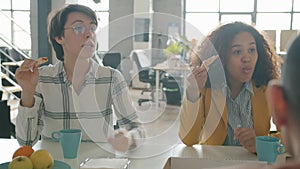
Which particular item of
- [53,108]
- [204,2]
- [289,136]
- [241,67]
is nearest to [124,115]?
[53,108]

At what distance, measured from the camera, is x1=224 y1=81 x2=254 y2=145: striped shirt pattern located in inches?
68.4

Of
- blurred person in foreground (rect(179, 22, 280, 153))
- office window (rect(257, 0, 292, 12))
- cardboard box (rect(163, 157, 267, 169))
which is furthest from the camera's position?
office window (rect(257, 0, 292, 12))

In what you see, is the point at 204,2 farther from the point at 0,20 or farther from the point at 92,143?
the point at 92,143

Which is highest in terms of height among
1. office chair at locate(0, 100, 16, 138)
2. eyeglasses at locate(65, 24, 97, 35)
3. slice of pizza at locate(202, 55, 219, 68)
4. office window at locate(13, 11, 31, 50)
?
office window at locate(13, 11, 31, 50)

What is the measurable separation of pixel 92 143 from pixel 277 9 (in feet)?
26.7

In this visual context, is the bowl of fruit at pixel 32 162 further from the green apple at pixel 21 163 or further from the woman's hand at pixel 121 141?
the woman's hand at pixel 121 141

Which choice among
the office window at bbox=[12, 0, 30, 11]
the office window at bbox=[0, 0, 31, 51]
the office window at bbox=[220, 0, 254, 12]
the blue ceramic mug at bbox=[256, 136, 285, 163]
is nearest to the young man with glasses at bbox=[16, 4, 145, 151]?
the blue ceramic mug at bbox=[256, 136, 285, 163]

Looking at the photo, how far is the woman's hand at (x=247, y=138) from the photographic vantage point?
144 centimetres

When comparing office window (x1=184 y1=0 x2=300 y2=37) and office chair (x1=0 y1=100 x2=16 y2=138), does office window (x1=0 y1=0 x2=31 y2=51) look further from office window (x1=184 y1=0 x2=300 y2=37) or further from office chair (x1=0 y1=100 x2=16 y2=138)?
office chair (x1=0 y1=100 x2=16 y2=138)

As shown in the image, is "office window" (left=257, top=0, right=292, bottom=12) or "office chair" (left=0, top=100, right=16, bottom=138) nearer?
"office chair" (left=0, top=100, right=16, bottom=138)

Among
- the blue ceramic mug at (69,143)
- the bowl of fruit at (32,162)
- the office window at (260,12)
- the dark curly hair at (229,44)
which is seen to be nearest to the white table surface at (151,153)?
the blue ceramic mug at (69,143)

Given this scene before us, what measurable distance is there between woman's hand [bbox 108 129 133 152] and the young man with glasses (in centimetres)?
12

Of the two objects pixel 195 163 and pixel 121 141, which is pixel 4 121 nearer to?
pixel 121 141

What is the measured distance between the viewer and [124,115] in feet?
5.66
